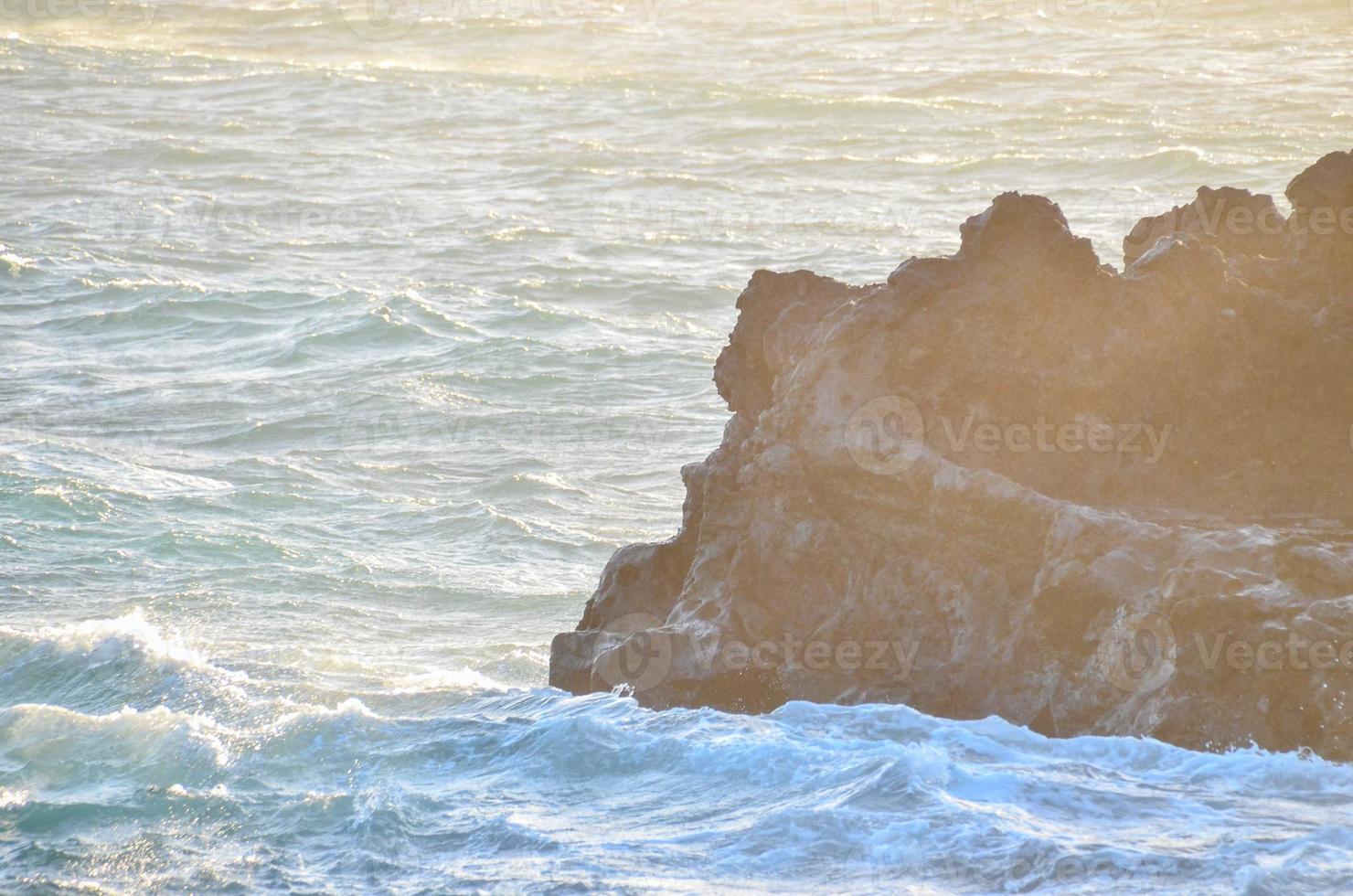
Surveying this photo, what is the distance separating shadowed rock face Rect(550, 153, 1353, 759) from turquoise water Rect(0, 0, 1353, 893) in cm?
37

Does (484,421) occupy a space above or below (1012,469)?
below

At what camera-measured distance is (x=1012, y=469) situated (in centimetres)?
866

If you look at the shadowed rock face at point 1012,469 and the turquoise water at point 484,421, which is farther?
the shadowed rock face at point 1012,469

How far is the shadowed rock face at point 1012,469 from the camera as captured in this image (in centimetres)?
814

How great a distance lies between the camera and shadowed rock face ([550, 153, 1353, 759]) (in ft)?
26.7

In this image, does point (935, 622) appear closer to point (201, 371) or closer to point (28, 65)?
point (201, 371)

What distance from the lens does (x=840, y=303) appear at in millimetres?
9648

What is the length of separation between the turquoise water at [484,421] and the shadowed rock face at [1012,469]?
1.21ft

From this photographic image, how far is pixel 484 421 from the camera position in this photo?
18.6 metres

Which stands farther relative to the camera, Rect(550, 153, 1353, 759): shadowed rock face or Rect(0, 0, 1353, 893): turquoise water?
Rect(550, 153, 1353, 759): shadowed rock face

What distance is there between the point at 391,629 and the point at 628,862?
5.30 meters

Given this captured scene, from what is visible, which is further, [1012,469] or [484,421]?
[484,421]

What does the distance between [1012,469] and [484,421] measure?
10.7 m

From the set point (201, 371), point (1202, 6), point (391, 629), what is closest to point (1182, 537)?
point (391, 629)
